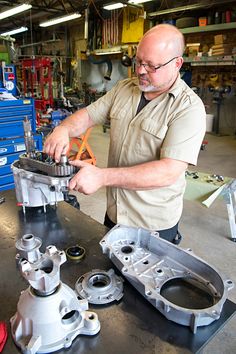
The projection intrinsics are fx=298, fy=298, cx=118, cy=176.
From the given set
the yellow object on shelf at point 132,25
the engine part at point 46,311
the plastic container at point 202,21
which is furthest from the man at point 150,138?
the yellow object on shelf at point 132,25

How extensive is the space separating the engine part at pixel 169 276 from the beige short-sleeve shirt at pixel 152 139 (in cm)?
35

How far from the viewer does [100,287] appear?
30.1 inches

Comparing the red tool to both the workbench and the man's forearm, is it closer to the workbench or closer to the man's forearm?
the workbench

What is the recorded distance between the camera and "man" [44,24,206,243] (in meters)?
1.01

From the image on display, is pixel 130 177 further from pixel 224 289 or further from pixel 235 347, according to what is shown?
pixel 235 347

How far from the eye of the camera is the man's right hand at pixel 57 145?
1.06 metres

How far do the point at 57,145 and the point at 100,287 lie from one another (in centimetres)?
56

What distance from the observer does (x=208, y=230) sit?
8.87 ft

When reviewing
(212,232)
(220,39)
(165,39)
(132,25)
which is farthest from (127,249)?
(132,25)

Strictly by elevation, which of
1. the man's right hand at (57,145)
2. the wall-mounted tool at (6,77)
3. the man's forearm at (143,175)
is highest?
the wall-mounted tool at (6,77)

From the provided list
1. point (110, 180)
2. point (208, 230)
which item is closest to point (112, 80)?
point (208, 230)

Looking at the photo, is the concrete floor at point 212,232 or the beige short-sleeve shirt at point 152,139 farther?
the concrete floor at point 212,232

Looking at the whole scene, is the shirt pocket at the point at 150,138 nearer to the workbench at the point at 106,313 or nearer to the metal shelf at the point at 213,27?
the workbench at the point at 106,313

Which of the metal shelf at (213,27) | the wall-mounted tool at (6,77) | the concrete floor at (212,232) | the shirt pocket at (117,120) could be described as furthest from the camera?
the metal shelf at (213,27)
